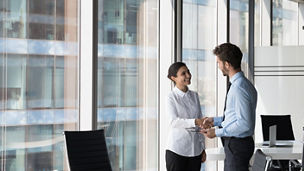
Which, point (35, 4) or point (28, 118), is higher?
point (35, 4)

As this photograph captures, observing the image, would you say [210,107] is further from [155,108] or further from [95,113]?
[95,113]

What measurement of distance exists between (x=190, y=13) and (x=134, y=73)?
168 cm

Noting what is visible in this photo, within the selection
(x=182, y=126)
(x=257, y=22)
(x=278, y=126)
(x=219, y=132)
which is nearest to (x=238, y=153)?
(x=219, y=132)

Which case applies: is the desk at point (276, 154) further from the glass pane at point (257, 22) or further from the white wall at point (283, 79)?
the glass pane at point (257, 22)

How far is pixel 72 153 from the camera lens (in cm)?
452

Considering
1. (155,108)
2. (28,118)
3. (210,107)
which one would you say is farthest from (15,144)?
(210,107)

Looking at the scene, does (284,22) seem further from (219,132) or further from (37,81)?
(219,132)

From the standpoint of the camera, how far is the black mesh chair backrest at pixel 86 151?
14.8ft

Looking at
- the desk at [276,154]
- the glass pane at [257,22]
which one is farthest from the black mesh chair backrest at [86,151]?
the glass pane at [257,22]

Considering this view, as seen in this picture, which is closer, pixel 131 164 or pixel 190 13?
pixel 131 164

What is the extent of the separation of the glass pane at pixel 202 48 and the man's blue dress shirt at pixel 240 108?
3318mm

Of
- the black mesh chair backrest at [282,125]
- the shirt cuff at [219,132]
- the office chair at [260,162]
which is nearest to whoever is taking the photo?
the office chair at [260,162]

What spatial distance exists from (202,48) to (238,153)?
4153mm

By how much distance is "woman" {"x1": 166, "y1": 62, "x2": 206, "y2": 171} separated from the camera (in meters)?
5.31
